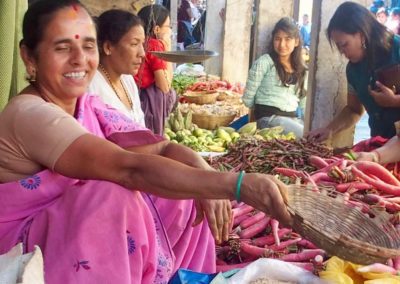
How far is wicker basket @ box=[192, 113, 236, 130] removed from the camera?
7559mm

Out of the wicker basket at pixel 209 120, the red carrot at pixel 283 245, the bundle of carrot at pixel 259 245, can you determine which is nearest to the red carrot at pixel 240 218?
the bundle of carrot at pixel 259 245

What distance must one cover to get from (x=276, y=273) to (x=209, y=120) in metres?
5.24

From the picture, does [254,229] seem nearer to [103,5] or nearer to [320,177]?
[320,177]

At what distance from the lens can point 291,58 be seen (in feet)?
23.8

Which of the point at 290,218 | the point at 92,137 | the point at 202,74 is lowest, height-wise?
the point at 202,74

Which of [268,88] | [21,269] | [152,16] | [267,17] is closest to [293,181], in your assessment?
[21,269]

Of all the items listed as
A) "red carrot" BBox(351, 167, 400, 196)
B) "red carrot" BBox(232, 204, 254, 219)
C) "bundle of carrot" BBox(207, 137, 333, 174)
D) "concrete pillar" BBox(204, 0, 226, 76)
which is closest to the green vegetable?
"concrete pillar" BBox(204, 0, 226, 76)

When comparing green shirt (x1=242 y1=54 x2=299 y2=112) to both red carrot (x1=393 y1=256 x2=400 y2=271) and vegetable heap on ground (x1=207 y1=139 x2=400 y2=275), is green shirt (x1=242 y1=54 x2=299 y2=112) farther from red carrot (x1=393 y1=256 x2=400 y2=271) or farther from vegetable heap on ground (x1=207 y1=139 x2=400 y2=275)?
red carrot (x1=393 y1=256 x2=400 y2=271)

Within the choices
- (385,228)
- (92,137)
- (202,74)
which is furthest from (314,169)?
(202,74)

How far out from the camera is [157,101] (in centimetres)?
540

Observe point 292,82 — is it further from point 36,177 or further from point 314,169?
point 36,177

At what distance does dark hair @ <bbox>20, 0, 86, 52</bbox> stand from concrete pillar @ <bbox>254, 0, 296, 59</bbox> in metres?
5.54

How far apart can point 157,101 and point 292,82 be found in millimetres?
2395

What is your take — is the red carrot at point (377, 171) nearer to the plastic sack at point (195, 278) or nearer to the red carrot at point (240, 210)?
the red carrot at point (240, 210)
